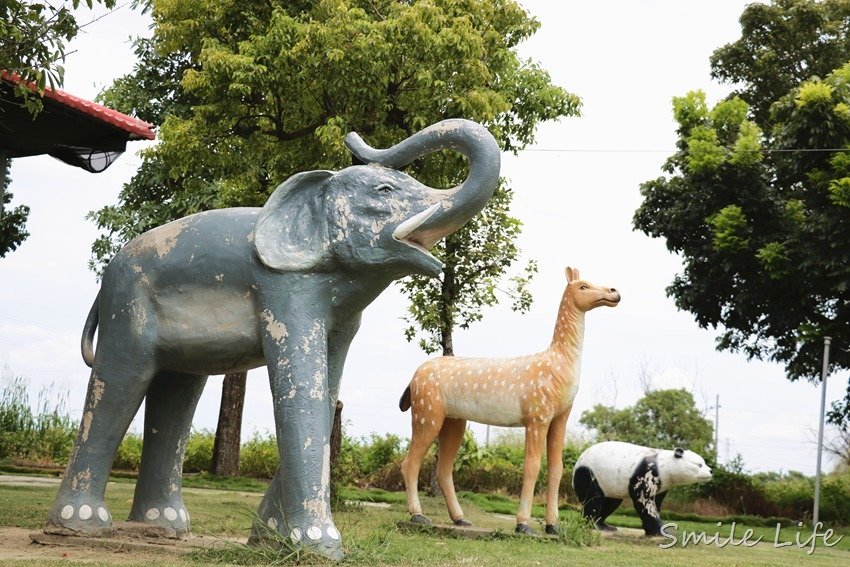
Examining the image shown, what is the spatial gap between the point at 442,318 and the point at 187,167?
459 centimetres

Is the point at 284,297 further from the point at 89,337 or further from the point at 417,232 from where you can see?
the point at 89,337

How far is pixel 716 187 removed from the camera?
19828 mm

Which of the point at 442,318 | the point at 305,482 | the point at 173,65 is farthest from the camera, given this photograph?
the point at 173,65

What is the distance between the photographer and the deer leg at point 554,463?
10367 mm

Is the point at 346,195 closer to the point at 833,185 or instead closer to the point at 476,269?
the point at 476,269

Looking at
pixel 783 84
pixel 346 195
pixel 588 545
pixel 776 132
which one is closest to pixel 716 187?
pixel 776 132

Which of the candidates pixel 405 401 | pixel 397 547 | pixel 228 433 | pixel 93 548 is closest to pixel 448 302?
pixel 228 433

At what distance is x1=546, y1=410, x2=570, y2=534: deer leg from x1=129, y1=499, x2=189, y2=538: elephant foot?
140 inches

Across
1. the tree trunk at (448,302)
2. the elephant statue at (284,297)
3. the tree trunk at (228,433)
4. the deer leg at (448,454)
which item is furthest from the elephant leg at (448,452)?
the tree trunk at (228,433)

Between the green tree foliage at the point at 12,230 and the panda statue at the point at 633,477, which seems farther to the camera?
the green tree foliage at the point at 12,230

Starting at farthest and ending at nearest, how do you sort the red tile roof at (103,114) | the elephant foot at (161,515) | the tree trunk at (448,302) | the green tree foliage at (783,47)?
the green tree foliage at (783,47)
the tree trunk at (448,302)
the red tile roof at (103,114)
the elephant foot at (161,515)

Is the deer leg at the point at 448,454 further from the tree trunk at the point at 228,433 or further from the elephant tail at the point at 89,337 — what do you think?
the tree trunk at the point at 228,433

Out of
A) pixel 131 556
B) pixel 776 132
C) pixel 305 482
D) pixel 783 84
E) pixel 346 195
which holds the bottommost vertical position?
pixel 131 556

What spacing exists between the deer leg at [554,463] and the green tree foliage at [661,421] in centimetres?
1695
